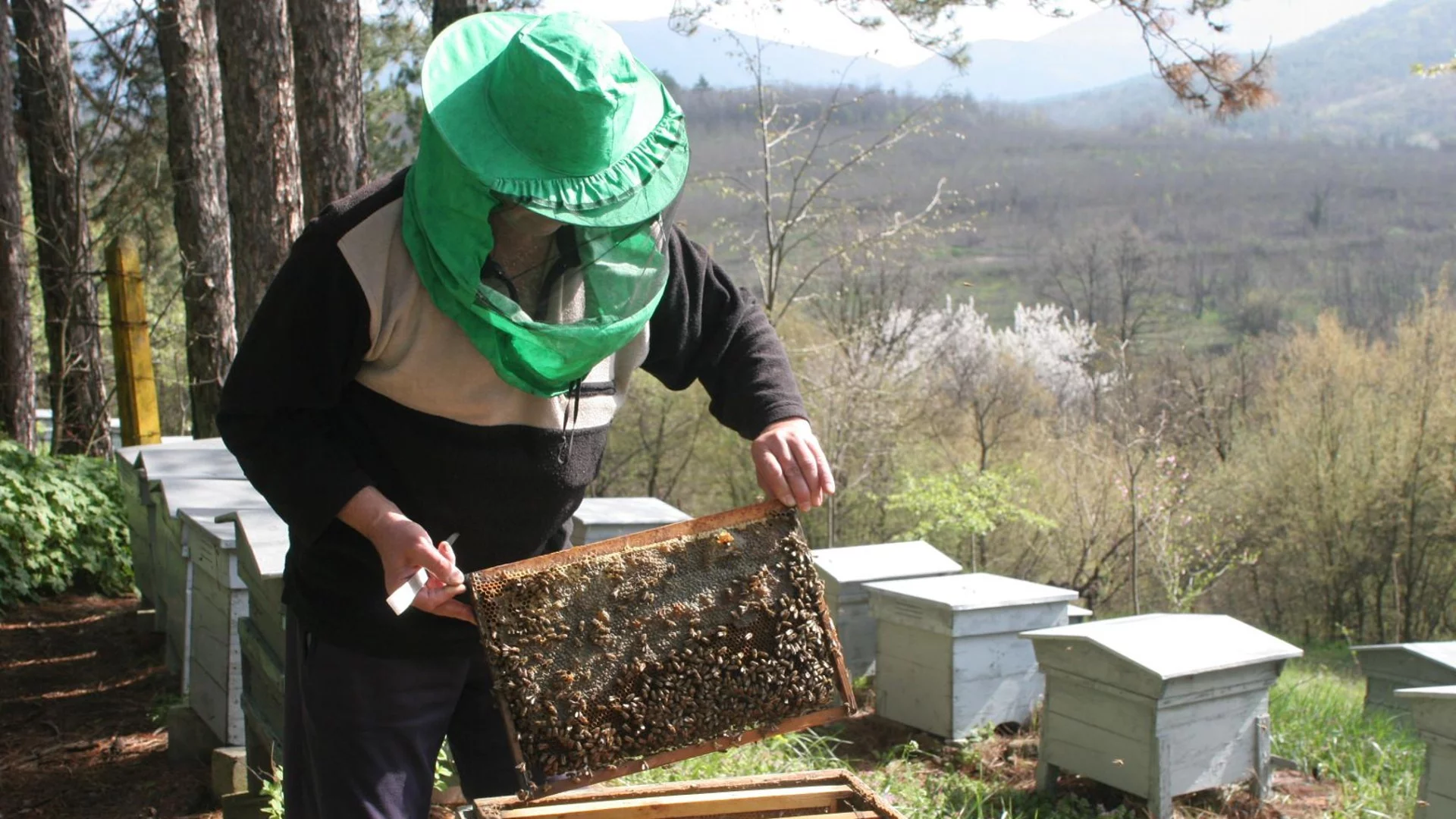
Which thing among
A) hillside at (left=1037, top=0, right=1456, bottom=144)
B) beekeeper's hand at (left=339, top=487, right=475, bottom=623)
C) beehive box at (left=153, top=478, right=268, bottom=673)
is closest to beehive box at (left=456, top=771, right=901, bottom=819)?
beekeeper's hand at (left=339, top=487, right=475, bottom=623)

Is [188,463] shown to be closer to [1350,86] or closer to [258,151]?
[258,151]

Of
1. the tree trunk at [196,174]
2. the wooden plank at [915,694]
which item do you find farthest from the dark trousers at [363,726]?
the tree trunk at [196,174]

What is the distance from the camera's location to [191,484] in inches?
196

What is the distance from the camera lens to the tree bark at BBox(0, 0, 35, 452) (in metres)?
9.39

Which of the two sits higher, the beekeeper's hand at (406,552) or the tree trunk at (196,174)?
the tree trunk at (196,174)

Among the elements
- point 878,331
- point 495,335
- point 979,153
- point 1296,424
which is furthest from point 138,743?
point 979,153

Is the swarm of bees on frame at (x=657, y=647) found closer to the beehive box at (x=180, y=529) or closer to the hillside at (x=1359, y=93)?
the beehive box at (x=180, y=529)

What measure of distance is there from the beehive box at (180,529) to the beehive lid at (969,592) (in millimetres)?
2758

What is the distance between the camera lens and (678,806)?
2.04 meters

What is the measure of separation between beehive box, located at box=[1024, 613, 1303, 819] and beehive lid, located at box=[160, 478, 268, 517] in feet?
10.1

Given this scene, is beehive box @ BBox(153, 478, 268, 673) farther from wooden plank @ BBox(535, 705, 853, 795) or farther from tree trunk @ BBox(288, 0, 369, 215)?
wooden plank @ BBox(535, 705, 853, 795)

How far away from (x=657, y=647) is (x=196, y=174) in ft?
26.2

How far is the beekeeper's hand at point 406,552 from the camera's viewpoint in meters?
1.77

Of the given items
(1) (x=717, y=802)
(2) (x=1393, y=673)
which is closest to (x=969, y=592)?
(2) (x=1393, y=673)
